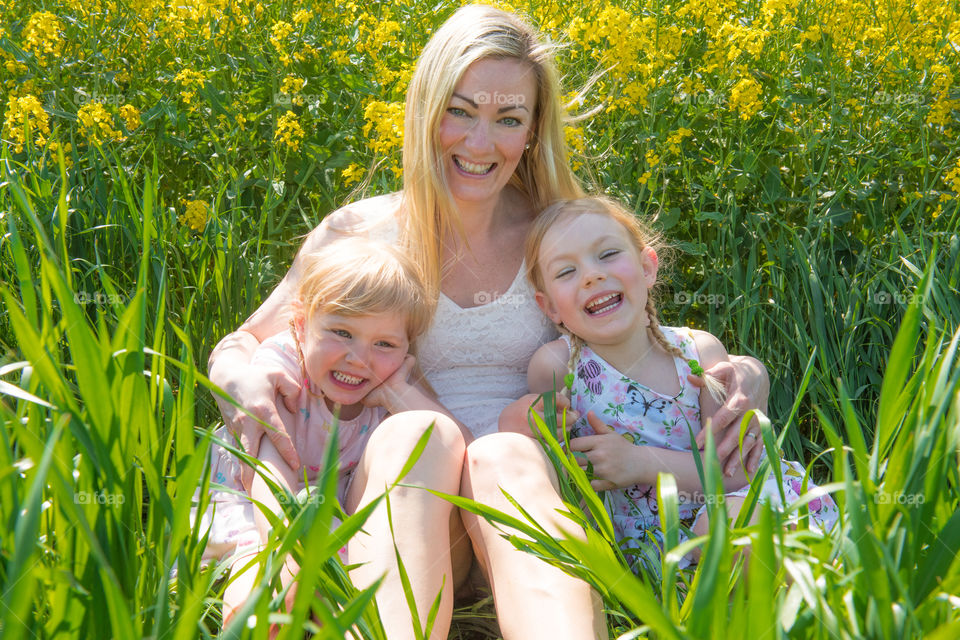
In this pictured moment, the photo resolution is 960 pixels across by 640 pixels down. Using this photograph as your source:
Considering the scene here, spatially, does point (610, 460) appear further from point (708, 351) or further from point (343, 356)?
point (343, 356)

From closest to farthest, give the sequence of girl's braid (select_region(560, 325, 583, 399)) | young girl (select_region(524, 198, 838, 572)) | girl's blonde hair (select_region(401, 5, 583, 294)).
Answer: young girl (select_region(524, 198, 838, 572)) < girl's braid (select_region(560, 325, 583, 399)) < girl's blonde hair (select_region(401, 5, 583, 294))

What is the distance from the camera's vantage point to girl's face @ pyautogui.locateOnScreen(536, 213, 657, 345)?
2059mm

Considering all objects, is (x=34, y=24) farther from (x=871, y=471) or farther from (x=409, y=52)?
(x=871, y=471)

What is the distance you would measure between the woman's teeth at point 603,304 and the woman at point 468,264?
9.6 inches

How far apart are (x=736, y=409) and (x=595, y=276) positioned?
1.34ft

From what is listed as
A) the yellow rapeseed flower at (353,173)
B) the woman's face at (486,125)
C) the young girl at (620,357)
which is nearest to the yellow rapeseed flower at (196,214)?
the yellow rapeseed flower at (353,173)

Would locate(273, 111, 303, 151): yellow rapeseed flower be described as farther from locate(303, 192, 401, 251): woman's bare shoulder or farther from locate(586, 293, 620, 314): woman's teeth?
locate(586, 293, 620, 314): woman's teeth

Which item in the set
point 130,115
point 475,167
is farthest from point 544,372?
point 130,115

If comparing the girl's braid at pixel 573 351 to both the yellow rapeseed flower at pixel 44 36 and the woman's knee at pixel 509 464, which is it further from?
the yellow rapeseed flower at pixel 44 36

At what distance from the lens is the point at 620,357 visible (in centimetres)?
217

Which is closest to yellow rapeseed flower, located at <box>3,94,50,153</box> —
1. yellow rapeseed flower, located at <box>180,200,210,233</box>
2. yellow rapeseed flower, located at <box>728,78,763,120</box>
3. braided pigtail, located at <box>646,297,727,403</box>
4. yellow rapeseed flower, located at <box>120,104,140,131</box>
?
yellow rapeseed flower, located at <box>120,104,140,131</box>

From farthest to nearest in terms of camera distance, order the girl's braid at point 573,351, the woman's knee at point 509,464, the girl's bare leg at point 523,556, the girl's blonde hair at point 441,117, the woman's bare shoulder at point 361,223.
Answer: the woman's bare shoulder at point 361,223
the girl's blonde hair at point 441,117
the girl's braid at point 573,351
the woman's knee at point 509,464
the girl's bare leg at point 523,556

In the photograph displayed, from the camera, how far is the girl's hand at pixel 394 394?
2.06 m

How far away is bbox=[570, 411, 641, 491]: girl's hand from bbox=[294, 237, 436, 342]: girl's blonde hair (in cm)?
50
